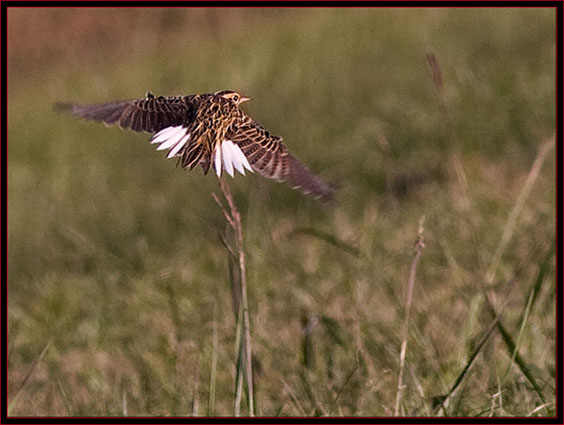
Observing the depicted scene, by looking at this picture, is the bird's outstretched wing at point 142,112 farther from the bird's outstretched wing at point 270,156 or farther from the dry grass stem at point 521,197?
the dry grass stem at point 521,197

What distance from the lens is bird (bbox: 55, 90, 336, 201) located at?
3.65ft

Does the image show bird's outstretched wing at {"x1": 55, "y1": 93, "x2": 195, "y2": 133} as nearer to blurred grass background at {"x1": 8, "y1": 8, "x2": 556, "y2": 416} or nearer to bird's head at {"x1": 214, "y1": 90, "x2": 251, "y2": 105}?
bird's head at {"x1": 214, "y1": 90, "x2": 251, "y2": 105}

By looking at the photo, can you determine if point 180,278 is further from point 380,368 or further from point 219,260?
point 380,368

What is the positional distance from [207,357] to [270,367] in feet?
0.88

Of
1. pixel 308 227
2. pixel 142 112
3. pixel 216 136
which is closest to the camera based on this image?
pixel 216 136

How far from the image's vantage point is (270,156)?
121cm

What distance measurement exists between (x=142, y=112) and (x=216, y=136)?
0.18 m

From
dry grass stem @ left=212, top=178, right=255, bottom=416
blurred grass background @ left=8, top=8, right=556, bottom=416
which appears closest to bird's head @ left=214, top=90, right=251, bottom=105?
dry grass stem @ left=212, top=178, right=255, bottom=416

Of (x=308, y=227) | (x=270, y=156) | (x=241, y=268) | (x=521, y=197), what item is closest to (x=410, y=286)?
(x=241, y=268)

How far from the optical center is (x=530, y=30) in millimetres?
6102

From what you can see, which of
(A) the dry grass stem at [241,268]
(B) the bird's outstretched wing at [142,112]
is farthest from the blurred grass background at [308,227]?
(B) the bird's outstretched wing at [142,112]

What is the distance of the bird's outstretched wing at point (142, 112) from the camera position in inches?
48.5

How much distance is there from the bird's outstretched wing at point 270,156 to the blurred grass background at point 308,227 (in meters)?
0.75

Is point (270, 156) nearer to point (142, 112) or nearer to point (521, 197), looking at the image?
point (142, 112)
